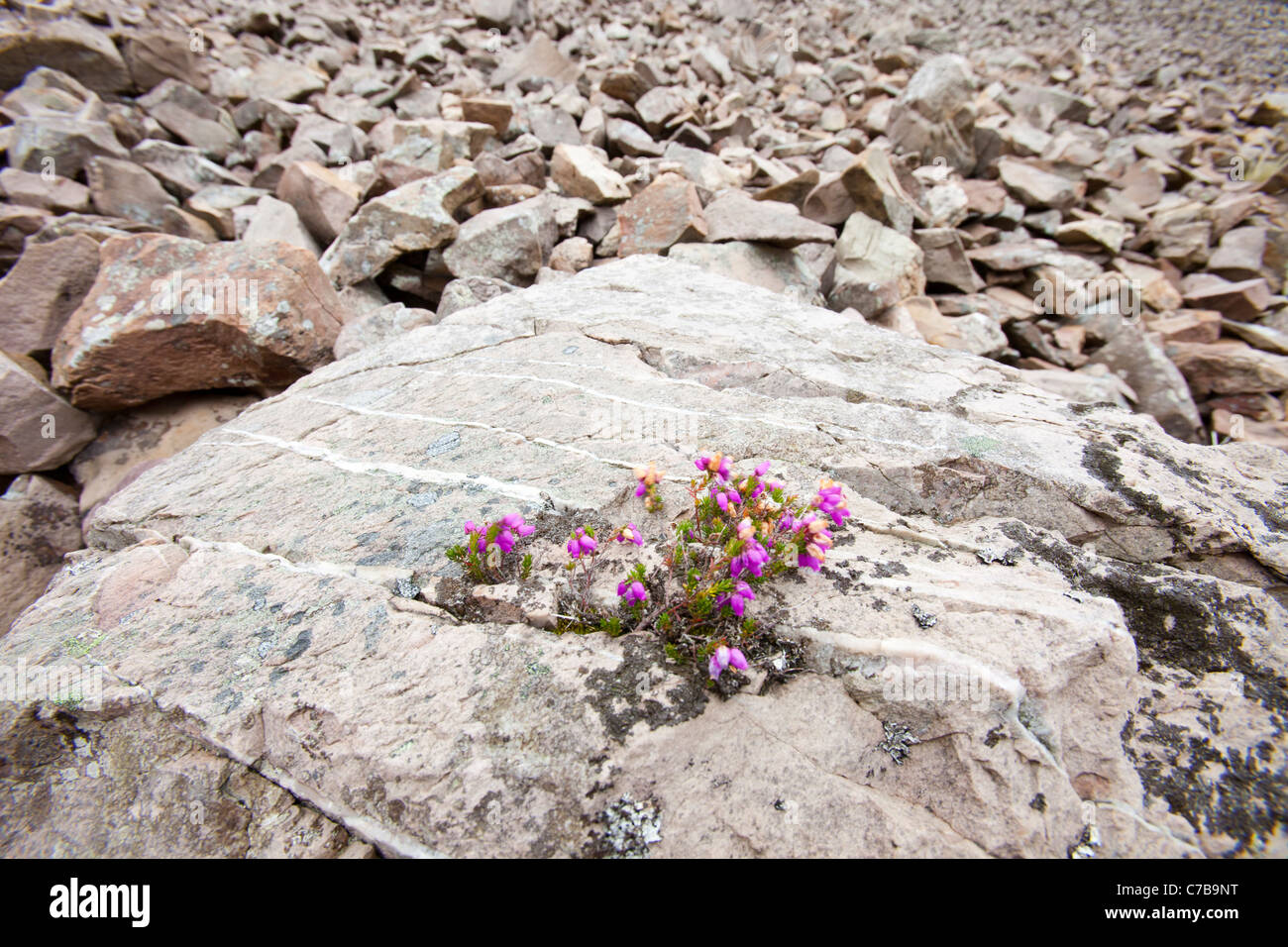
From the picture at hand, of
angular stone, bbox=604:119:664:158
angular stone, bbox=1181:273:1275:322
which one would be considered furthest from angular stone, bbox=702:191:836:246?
angular stone, bbox=1181:273:1275:322

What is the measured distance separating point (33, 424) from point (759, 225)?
32.0 feet

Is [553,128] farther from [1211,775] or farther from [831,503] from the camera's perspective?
[1211,775]

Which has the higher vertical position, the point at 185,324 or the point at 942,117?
the point at 942,117

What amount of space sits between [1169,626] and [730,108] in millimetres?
16727

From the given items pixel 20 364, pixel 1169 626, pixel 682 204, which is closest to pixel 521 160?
pixel 682 204

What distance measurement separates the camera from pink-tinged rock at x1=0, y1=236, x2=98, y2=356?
7324 mm

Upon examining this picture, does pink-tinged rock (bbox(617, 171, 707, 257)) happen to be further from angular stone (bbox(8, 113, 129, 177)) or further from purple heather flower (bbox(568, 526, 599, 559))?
angular stone (bbox(8, 113, 129, 177))

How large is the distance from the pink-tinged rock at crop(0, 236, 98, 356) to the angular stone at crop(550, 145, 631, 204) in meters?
7.27

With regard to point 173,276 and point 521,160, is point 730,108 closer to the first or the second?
point 521,160

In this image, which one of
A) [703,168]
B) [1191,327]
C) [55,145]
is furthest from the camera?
[703,168]

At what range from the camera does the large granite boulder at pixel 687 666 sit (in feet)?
8.75

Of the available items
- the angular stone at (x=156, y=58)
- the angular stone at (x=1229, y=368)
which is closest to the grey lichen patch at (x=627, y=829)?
the angular stone at (x=1229, y=368)

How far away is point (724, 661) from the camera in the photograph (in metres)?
2.79

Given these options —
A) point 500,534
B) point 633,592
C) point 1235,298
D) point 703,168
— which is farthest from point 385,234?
point 1235,298
